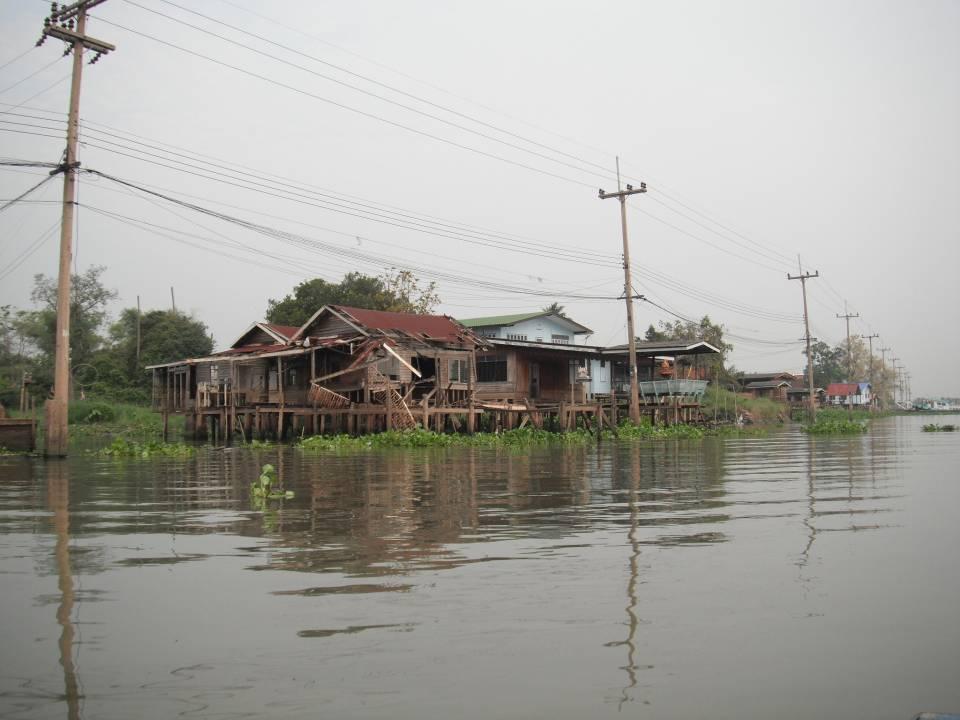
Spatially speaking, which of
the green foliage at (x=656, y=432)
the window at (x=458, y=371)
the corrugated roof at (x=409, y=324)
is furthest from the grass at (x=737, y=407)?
the corrugated roof at (x=409, y=324)

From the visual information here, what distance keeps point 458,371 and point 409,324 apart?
3.21 m

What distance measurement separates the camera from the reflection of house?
109438mm

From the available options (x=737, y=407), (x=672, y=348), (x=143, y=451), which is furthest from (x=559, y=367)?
(x=143, y=451)

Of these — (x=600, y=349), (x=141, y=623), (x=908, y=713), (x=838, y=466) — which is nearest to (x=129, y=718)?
(x=141, y=623)

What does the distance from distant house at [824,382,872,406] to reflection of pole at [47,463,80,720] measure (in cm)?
10885

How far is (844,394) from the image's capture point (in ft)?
363

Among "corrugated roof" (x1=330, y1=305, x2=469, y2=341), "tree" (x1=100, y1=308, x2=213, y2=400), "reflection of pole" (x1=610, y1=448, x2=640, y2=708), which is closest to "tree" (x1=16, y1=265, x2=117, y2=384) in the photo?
"tree" (x1=100, y1=308, x2=213, y2=400)

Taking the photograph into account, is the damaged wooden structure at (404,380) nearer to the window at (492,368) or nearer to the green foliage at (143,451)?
the window at (492,368)

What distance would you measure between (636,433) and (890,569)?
29494 mm

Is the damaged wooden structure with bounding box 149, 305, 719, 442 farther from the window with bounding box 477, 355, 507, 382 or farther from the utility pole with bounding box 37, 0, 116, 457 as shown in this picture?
the utility pole with bounding box 37, 0, 116, 457

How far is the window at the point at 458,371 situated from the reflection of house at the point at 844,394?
8086 cm

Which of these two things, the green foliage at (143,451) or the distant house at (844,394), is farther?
the distant house at (844,394)

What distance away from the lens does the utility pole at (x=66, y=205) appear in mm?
20500

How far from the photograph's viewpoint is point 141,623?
4383 millimetres
